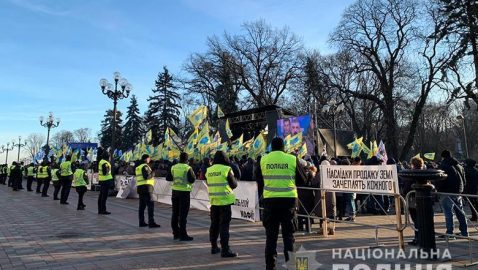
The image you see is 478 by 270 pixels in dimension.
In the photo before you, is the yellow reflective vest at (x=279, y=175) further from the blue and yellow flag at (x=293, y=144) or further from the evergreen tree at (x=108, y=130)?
the evergreen tree at (x=108, y=130)

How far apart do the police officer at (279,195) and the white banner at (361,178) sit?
6.91 ft

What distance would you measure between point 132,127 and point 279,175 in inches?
2408

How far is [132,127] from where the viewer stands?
65312 mm

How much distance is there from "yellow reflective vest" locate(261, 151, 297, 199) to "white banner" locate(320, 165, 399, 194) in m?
2.29

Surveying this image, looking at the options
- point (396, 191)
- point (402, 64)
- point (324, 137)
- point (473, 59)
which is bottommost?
point (396, 191)

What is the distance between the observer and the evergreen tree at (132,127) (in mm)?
64625

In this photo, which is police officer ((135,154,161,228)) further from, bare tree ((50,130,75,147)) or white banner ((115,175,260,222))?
bare tree ((50,130,75,147))

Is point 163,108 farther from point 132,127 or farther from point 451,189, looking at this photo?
point 451,189

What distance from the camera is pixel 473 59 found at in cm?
2845

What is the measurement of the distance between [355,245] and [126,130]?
197 ft

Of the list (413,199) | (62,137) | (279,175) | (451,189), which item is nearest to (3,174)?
(413,199)

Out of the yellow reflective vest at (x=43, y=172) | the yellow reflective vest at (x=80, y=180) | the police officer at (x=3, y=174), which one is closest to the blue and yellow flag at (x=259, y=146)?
the yellow reflective vest at (x=80, y=180)

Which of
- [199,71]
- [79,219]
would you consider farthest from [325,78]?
[79,219]

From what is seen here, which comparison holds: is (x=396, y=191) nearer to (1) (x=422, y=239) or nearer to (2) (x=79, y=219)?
(1) (x=422, y=239)
